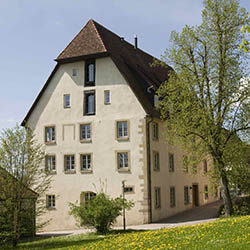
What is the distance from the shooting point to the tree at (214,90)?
25.2 meters

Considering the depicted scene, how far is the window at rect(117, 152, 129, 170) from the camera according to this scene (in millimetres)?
30109

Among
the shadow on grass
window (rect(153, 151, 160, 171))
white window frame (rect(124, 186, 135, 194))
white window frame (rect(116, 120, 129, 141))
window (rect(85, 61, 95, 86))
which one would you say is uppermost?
window (rect(85, 61, 95, 86))

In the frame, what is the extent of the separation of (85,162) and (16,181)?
34.9 feet

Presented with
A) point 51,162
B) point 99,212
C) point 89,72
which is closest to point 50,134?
point 51,162

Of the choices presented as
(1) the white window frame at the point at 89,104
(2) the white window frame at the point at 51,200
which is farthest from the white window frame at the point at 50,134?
(2) the white window frame at the point at 51,200

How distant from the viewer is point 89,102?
32156 millimetres

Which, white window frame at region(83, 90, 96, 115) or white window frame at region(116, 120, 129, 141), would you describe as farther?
white window frame at region(83, 90, 96, 115)

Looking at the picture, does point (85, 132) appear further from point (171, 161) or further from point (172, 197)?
point (172, 197)

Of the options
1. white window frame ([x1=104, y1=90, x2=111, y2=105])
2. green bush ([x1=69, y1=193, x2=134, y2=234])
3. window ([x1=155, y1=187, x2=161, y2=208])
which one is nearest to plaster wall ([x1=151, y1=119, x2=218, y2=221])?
window ([x1=155, y1=187, x2=161, y2=208])

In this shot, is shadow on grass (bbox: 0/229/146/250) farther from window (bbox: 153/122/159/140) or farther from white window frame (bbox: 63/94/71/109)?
white window frame (bbox: 63/94/71/109)

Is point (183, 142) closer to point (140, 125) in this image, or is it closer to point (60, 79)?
point (140, 125)

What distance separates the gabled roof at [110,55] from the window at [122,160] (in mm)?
3509

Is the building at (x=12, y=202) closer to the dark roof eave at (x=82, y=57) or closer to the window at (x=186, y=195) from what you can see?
the dark roof eave at (x=82, y=57)

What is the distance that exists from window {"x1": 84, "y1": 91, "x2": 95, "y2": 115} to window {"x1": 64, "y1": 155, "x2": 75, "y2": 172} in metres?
3.55
